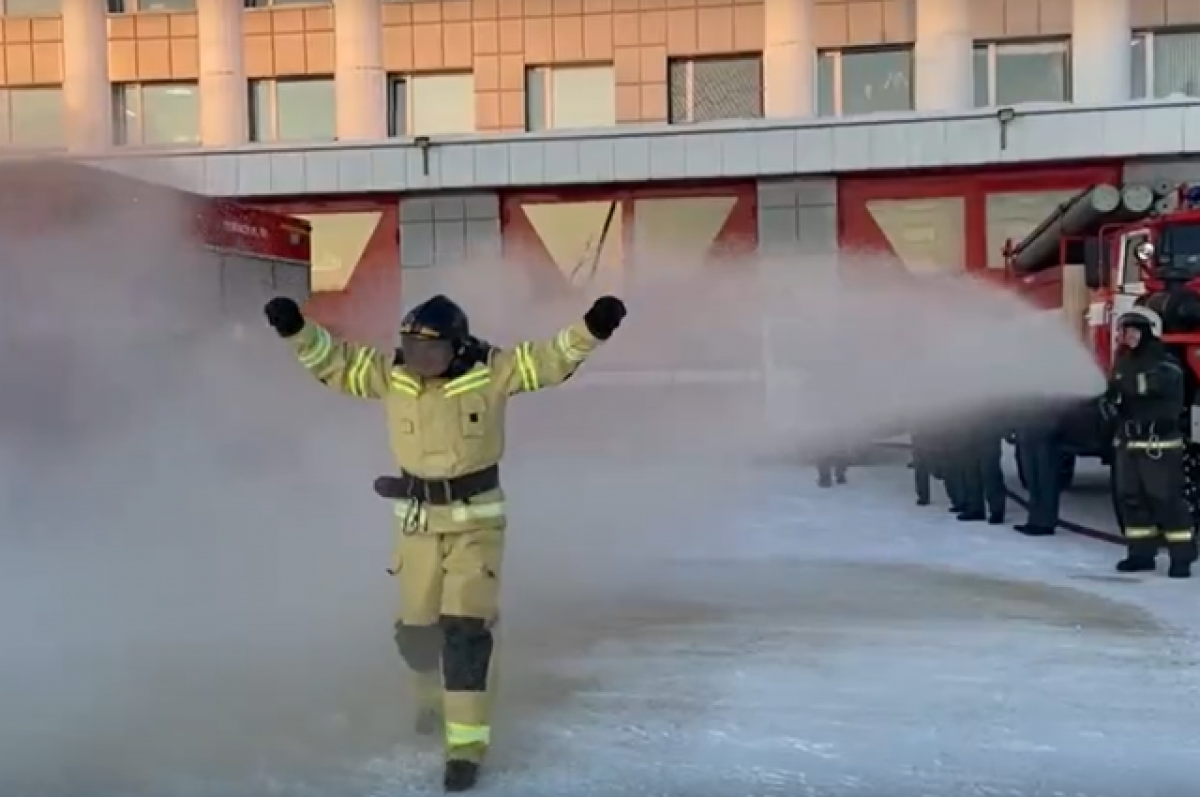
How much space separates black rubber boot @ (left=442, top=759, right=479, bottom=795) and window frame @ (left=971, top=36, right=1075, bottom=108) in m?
15.5

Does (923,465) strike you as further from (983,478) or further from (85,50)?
(85,50)

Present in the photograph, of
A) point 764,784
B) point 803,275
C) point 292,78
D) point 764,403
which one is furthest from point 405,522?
point 292,78

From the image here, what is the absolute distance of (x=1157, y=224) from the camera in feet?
31.1

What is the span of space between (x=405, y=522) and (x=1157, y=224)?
690 cm

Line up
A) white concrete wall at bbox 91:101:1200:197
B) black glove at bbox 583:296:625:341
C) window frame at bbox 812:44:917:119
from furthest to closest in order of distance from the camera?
window frame at bbox 812:44:917:119 → white concrete wall at bbox 91:101:1200:197 → black glove at bbox 583:296:625:341

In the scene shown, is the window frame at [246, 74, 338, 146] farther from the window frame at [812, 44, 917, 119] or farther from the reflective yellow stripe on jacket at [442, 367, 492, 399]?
the reflective yellow stripe on jacket at [442, 367, 492, 399]

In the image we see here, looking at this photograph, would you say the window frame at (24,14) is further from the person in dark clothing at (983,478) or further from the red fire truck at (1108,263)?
the person in dark clothing at (983,478)

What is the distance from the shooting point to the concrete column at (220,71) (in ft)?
64.0

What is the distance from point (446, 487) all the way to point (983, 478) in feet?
21.6

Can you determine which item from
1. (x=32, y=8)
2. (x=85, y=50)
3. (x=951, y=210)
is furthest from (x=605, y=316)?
(x=32, y=8)

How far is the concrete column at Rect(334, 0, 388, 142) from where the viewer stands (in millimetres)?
19328

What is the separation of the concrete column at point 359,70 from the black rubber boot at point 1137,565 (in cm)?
1374

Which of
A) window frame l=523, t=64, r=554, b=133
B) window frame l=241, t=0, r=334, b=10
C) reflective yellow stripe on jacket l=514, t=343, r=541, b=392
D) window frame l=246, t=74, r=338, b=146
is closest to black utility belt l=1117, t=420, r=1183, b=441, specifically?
reflective yellow stripe on jacket l=514, t=343, r=541, b=392

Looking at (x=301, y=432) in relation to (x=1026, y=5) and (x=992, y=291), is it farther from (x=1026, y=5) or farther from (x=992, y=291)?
(x=1026, y=5)
